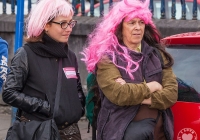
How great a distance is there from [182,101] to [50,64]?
1048 mm

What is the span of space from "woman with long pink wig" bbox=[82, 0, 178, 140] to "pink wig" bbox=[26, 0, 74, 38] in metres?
0.36

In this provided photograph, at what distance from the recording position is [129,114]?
379 cm

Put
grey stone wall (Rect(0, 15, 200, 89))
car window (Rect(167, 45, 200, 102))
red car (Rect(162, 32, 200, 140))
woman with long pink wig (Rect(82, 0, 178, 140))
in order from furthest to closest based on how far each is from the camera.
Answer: grey stone wall (Rect(0, 15, 200, 89))
car window (Rect(167, 45, 200, 102))
red car (Rect(162, 32, 200, 140))
woman with long pink wig (Rect(82, 0, 178, 140))

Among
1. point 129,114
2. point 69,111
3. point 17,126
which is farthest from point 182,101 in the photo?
point 17,126

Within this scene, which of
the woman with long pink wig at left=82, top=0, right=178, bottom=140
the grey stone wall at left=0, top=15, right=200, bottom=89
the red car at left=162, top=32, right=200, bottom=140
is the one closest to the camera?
the woman with long pink wig at left=82, top=0, right=178, bottom=140

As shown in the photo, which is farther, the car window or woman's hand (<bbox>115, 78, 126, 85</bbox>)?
the car window

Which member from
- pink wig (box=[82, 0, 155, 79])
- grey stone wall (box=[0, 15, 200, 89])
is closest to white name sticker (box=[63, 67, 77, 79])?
pink wig (box=[82, 0, 155, 79])

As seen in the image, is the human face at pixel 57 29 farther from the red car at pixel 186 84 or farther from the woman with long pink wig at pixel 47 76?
the red car at pixel 186 84

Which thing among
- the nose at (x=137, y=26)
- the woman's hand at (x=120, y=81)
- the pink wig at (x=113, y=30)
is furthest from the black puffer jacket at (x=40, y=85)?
the nose at (x=137, y=26)

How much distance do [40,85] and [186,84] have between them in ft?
3.77

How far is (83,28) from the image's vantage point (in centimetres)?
856

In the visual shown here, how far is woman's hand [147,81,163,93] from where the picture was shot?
3.80 meters

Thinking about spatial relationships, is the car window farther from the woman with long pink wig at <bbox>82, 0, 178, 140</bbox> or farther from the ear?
the ear

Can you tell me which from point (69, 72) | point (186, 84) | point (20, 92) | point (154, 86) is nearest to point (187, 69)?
point (186, 84)
